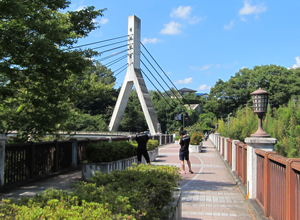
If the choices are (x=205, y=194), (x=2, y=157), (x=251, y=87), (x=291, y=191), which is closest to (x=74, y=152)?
(x=2, y=157)

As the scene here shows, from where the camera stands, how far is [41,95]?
977 cm

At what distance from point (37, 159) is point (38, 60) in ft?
11.4

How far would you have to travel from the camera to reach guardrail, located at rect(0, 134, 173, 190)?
27.3 ft

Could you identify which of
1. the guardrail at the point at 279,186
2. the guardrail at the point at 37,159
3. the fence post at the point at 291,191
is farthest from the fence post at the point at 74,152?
the fence post at the point at 291,191

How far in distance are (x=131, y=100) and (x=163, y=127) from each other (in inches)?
423

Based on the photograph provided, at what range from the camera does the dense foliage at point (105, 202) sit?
100 inches

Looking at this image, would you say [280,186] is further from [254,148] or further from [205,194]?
[205,194]

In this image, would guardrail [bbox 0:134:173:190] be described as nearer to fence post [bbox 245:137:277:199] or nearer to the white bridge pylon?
fence post [bbox 245:137:277:199]

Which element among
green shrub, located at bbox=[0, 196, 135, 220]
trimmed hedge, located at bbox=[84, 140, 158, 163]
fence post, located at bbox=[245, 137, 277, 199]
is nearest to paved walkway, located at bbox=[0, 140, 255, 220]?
fence post, located at bbox=[245, 137, 277, 199]

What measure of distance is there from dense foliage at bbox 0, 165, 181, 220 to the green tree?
480cm

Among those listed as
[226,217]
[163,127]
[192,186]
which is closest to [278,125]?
[192,186]

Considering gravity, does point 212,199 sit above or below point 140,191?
below

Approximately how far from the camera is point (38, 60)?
27.1ft

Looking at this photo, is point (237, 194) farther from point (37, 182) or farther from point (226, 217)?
point (37, 182)
